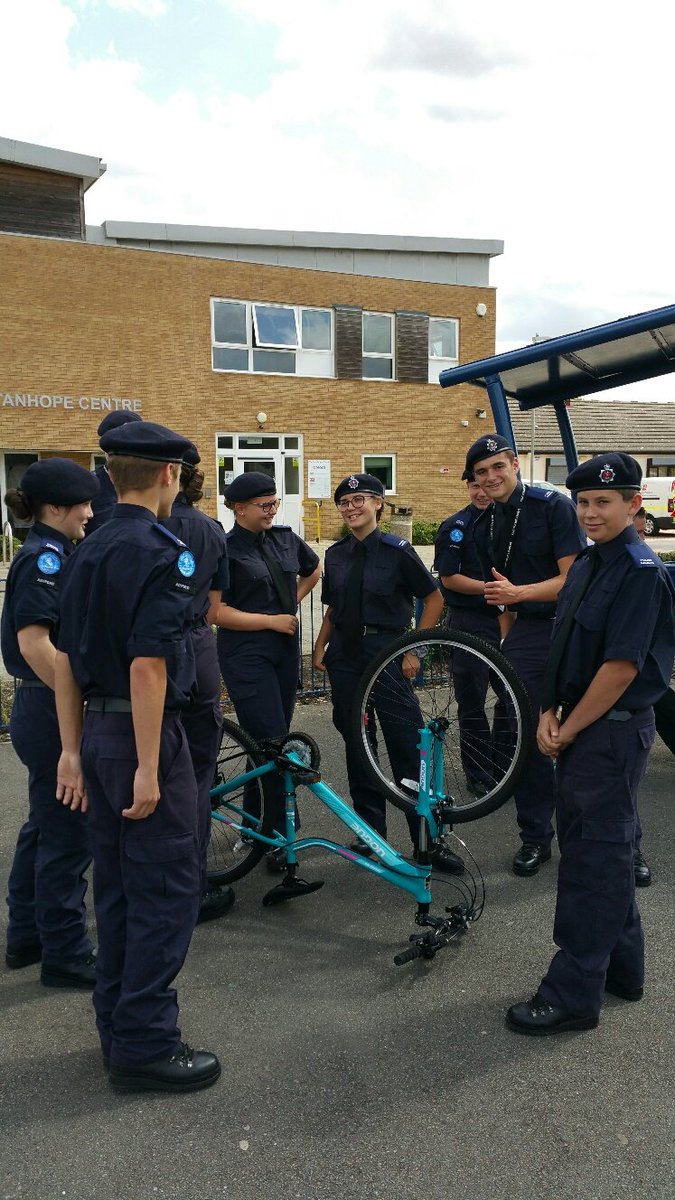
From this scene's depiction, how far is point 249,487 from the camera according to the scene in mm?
4195

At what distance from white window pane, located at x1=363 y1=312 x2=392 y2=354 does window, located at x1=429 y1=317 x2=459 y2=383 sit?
1394mm

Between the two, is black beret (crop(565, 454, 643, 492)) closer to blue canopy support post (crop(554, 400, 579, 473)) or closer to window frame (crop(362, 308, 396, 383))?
blue canopy support post (crop(554, 400, 579, 473))

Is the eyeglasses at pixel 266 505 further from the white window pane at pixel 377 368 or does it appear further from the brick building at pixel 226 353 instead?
the white window pane at pixel 377 368

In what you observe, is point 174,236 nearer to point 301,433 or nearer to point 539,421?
point 301,433

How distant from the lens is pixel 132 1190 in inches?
90.8

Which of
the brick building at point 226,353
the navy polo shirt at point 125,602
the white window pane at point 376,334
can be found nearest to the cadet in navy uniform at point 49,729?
the navy polo shirt at point 125,602

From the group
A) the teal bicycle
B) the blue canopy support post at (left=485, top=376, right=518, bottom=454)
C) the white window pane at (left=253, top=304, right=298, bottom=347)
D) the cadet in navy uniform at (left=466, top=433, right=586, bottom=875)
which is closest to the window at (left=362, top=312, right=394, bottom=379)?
the white window pane at (left=253, top=304, right=298, bottom=347)

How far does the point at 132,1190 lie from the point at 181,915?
2.36ft

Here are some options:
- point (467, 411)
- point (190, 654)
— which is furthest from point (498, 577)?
point (467, 411)

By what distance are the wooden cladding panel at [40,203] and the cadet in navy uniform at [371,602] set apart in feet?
71.2

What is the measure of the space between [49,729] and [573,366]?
4.89 metres

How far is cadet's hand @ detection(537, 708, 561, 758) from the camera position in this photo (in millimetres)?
3035

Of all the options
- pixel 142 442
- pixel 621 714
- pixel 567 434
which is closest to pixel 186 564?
pixel 142 442

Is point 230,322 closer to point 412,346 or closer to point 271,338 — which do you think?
point 271,338
